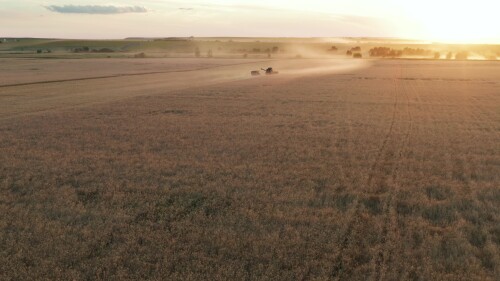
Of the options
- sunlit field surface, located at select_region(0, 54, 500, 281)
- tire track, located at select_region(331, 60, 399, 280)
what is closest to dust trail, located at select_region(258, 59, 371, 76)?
sunlit field surface, located at select_region(0, 54, 500, 281)

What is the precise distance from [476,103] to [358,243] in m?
21.8

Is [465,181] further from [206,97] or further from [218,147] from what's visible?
[206,97]

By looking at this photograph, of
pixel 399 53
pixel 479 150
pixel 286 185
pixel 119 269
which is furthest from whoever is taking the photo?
pixel 399 53

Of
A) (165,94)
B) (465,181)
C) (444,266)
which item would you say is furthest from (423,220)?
(165,94)

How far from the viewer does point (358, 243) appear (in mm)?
7426

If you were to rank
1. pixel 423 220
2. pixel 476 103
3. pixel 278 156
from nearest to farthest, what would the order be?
1. pixel 423 220
2. pixel 278 156
3. pixel 476 103

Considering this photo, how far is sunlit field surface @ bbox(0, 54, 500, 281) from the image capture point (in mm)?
6824

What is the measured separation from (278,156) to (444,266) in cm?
683

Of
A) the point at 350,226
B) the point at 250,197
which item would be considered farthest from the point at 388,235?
the point at 250,197

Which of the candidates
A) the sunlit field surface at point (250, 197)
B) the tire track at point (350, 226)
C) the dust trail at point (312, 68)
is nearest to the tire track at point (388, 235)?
the sunlit field surface at point (250, 197)

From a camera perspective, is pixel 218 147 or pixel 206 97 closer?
pixel 218 147

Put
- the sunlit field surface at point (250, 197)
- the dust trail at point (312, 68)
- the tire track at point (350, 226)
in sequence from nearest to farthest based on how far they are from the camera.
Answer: the tire track at point (350, 226), the sunlit field surface at point (250, 197), the dust trail at point (312, 68)

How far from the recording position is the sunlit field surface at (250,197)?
6.82 meters

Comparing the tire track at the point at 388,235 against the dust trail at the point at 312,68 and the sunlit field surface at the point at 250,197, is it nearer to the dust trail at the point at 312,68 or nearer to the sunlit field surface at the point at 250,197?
the sunlit field surface at the point at 250,197
